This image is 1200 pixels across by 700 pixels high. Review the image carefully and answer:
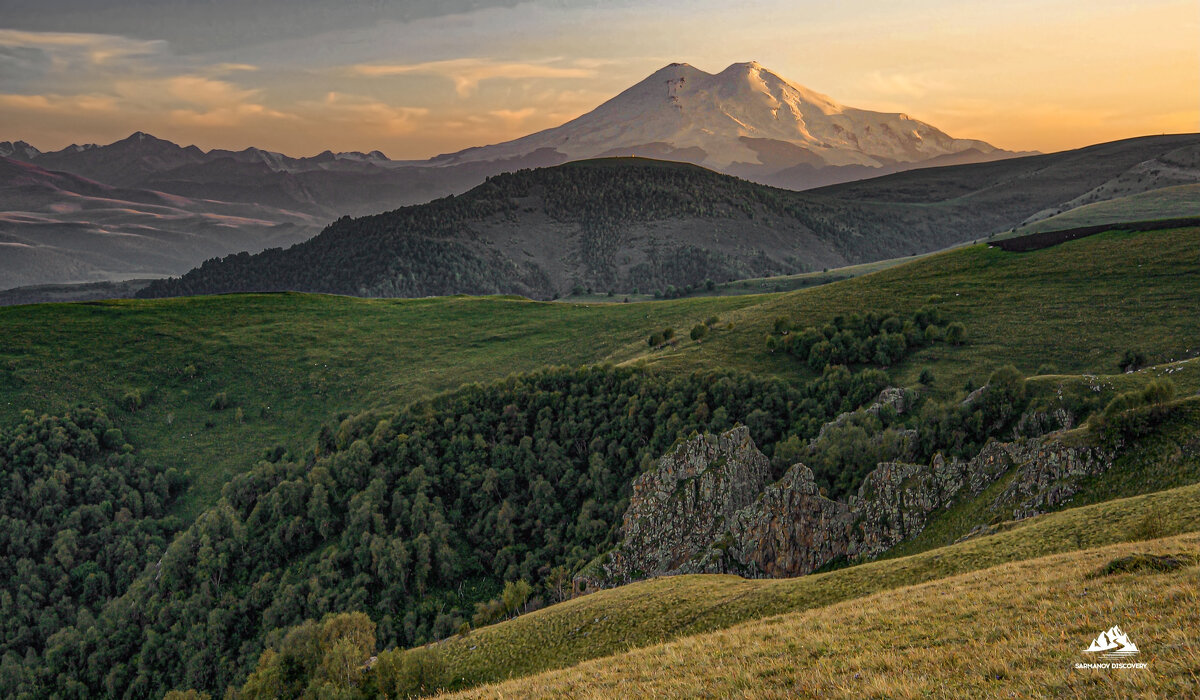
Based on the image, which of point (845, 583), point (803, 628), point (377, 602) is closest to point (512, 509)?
point (377, 602)

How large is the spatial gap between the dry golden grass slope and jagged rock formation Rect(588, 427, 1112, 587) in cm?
1653

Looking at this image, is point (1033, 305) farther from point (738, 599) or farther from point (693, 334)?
point (738, 599)

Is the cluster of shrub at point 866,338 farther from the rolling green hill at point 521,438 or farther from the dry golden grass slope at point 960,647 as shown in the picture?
the dry golden grass slope at point 960,647

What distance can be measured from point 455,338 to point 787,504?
353ft

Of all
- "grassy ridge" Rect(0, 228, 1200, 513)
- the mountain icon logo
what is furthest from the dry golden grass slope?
"grassy ridge" Rect(0, 228, 1200, 513)

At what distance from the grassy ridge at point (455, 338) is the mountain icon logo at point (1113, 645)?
186 ft

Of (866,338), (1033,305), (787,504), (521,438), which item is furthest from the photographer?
(1033,305)

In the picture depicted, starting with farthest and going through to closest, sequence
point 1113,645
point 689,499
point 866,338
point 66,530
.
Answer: point 66,530, point 866,338, point 689,499, point 1113,645

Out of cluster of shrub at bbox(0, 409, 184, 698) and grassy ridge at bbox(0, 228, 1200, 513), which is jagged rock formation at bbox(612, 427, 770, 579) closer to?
grassy ridge at bbox(0, 228, 1200, 513)

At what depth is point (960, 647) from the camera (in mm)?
18281

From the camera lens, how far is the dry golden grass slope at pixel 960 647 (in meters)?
14.8

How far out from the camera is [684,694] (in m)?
18.7

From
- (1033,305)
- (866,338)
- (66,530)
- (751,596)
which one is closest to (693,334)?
(866,338)

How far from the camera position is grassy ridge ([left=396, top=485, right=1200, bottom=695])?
2986cm
